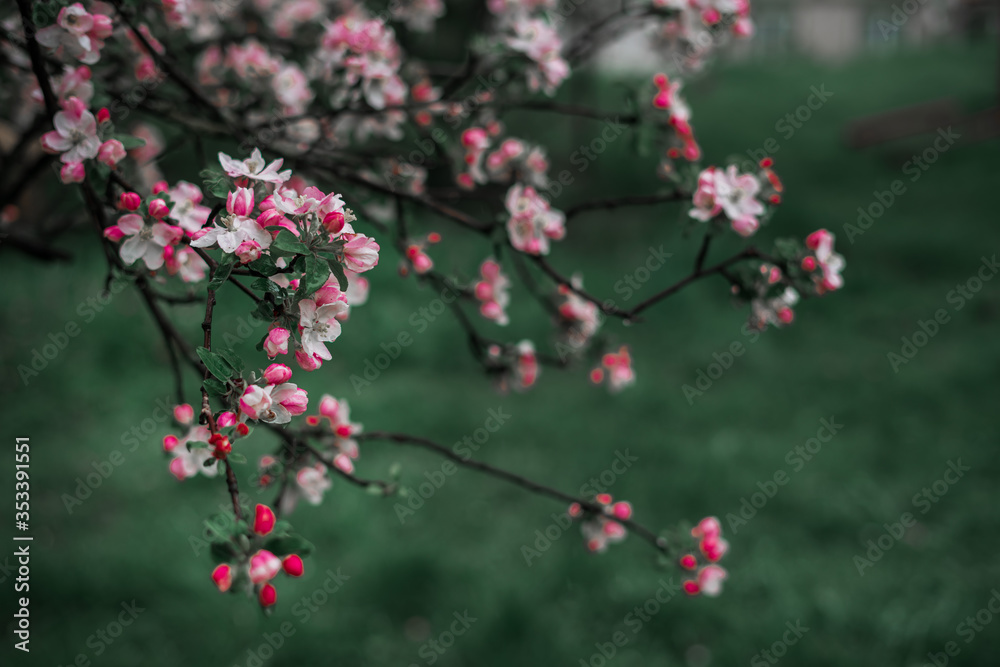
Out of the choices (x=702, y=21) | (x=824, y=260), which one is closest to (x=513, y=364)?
(x=824, y=260)

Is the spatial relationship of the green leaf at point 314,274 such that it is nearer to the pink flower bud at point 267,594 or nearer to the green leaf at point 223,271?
the green leaf at point 223,271

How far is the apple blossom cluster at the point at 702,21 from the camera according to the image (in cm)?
153

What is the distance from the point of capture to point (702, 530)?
1.33 meters

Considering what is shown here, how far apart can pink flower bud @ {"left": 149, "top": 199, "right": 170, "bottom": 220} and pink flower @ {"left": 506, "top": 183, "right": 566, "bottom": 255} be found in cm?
58

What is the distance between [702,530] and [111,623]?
2.13 m

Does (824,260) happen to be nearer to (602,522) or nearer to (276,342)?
(602,522)

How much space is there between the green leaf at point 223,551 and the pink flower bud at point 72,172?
22.4 inches

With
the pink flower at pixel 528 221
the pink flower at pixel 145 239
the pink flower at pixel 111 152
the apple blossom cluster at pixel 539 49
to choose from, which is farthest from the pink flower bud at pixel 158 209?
the apple blossom cluster at pixel 539 49

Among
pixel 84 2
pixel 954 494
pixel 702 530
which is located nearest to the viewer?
pixel 84 2

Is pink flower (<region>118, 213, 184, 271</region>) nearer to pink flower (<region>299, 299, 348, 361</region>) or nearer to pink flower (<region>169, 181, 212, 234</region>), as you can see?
pink flower (<region>169, 181, 212, 234</region>)

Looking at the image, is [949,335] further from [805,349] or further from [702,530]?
[702,530]

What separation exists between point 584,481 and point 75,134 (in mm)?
2686

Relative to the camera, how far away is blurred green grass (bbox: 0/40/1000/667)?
8.41 feet

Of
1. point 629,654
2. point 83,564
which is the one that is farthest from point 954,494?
point 83,564
